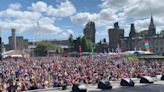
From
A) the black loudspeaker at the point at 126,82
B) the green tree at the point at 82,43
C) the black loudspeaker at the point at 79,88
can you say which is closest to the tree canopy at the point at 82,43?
the green tree at the point at 82,43

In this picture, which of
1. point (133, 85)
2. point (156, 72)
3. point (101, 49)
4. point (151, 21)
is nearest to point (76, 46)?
point (101, 49)

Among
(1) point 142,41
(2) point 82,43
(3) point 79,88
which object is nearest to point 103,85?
(3) point 79,88

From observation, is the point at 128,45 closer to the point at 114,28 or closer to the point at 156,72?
the point at 114,28

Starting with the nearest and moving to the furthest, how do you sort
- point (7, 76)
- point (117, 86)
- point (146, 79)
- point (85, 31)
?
point (7, 76), point (117, 86), point (146, 79), point (85, 31)

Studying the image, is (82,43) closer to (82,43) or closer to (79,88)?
(82,43)

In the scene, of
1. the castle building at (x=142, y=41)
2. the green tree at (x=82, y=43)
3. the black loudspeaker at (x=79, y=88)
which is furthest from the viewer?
the castle building at (x=142, y=41)

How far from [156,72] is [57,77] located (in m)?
18.4

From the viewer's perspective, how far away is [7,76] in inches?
1286

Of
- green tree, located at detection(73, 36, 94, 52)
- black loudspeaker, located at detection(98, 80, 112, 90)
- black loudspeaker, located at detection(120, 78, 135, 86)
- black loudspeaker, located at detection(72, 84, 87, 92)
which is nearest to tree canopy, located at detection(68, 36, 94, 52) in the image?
green tree, located at detection(73, 36, 94, 52)

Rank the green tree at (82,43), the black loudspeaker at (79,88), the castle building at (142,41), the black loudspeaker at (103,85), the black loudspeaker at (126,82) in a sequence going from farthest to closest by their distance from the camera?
1. the castle building at (142,41)
2. the green tree at (82,43)
3. the black loudspeaker at (126,82)
4. the black loudspeaker at (103,85)
5. the black loudspeaker at (79,88)

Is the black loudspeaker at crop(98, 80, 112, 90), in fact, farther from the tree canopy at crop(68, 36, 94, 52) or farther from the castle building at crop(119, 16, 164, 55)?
the castle building at crop(119, 16, 164, 55)

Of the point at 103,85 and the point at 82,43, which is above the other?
the point at 82,43

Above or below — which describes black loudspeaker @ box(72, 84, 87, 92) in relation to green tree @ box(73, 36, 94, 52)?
below

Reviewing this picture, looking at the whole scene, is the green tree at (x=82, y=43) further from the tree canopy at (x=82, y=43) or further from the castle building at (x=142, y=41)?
the castle building at (x=142, y=41)
